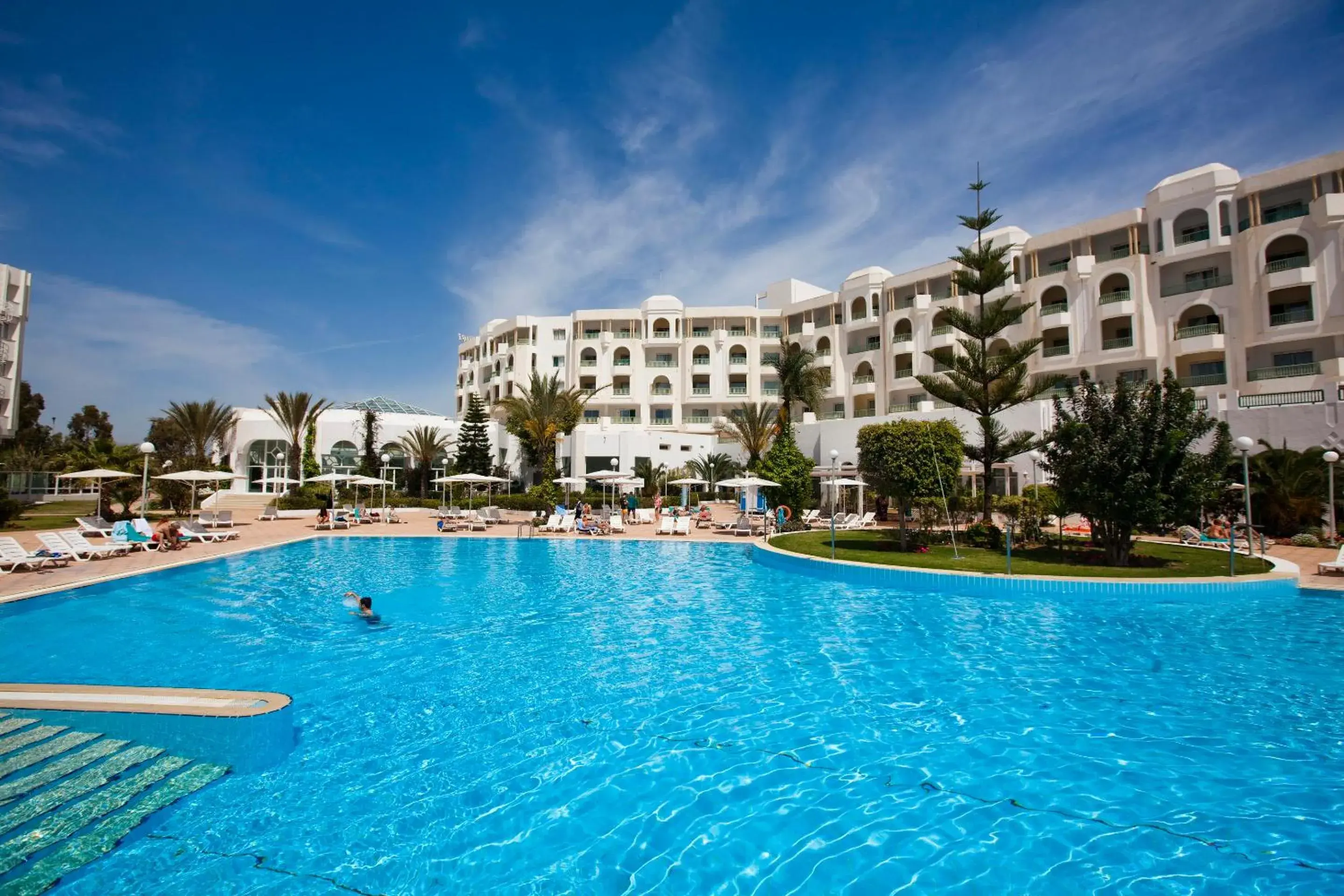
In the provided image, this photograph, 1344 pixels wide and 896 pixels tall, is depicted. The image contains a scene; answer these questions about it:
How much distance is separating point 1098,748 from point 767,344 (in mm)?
39672

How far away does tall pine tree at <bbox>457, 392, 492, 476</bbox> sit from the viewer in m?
37.2

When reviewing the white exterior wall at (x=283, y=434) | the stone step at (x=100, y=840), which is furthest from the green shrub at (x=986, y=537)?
the white exterior wall at (x=283, y=434)

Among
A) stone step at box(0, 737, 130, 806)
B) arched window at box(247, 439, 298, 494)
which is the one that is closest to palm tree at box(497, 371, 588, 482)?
arched window at box(247, 439, 298, 494)

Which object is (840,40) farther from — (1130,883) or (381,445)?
(381,445)

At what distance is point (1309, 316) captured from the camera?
2344 centimetres

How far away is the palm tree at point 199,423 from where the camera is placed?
1252 inches

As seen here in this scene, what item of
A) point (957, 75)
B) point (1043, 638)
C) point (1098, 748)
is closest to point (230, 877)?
point (1098, 748)

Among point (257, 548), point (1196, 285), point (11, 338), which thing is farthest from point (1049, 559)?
point (11, 338)

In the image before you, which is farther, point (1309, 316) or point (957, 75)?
point (1309, 316)

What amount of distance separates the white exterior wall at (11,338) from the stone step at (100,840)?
37.3 metres

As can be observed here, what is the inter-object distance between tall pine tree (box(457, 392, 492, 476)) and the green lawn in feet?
79.0

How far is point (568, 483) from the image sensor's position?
2589cm

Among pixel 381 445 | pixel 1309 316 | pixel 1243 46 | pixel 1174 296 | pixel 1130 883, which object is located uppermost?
pixel 1243 46

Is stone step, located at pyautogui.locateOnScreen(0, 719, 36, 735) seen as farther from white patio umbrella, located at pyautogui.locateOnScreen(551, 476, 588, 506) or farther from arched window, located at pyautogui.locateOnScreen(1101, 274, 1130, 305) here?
arched window, located at pyautogui.locateOnScreen(1101, 274, 1130, 305)
